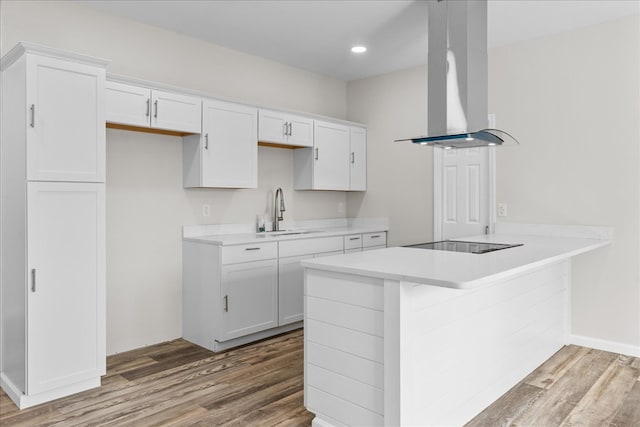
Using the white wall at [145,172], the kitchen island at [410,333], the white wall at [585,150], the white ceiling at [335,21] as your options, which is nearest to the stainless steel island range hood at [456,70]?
the white ceiling at [335,21]

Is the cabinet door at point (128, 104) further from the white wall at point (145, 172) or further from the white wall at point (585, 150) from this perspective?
the white wall at point (585, 150)

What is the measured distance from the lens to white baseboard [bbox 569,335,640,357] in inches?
138

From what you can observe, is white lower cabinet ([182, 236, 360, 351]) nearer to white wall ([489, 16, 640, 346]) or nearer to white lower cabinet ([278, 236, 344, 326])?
white lower cabinet ([278, 236, 344, 326])

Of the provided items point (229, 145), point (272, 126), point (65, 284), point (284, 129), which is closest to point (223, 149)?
point (229, 145)

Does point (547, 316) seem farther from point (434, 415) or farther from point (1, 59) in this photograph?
point (1, 59)

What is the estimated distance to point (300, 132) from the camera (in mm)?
4500

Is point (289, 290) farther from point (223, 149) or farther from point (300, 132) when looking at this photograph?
point (300, 132)

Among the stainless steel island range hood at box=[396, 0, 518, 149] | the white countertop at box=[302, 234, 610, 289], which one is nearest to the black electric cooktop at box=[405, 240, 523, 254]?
the white countertop at box=[302, 234, 610, 289]

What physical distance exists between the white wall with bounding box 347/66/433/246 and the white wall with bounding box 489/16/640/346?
82 centimetres

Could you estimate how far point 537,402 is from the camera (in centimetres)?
269

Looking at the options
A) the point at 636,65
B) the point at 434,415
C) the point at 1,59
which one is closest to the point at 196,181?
the point at 1,59

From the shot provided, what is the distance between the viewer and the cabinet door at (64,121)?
2.59 meters

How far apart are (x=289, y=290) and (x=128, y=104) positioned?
6.63 feet

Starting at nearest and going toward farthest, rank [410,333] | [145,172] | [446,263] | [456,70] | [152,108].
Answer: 1. [410,333]
2. [446,263]
3. [456,70]
4. [152,108]
5. [145,172]
